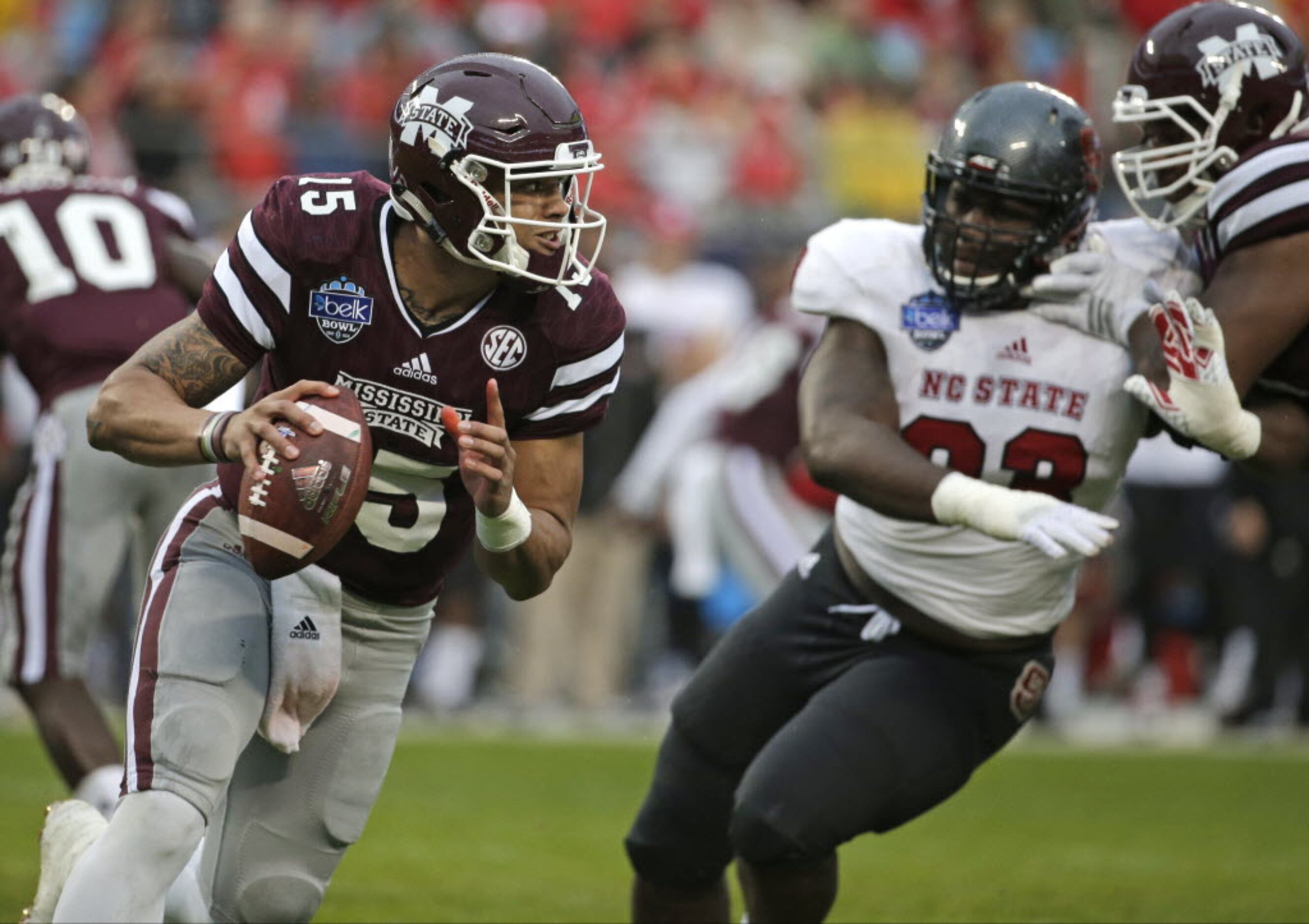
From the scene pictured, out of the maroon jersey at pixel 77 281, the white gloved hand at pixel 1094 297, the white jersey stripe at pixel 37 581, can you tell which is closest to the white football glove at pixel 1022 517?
the white gloved hand at pixel 1094 297

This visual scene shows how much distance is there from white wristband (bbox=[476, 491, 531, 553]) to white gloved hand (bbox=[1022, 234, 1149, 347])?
1.27 metres

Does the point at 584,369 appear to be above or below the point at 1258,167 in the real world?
below

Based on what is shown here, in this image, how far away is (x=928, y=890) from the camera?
233 inches

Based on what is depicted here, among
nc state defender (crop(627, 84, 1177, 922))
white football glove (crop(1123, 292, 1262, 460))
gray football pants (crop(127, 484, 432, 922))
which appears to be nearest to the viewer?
gray football pants (crop(127, 484, 432, 922))

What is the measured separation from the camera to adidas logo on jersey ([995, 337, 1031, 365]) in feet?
13.5

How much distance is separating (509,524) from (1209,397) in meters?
1.38

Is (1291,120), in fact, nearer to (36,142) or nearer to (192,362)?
(192,362)

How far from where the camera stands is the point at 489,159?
3.51m

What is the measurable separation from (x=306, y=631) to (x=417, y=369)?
1.70ft

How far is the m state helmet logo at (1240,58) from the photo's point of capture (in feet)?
13.6

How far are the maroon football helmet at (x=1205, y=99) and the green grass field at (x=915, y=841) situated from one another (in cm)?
224

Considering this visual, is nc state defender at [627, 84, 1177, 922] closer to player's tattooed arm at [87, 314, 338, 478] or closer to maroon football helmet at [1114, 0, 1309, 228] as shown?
maroon football helmet at [1114, 0, 1309, 228]

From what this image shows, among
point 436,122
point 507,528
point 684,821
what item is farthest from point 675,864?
point 436,122

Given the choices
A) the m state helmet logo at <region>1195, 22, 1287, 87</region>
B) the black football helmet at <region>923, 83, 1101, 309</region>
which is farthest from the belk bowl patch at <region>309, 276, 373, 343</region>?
the m state helmet logo at <region>1195, 22, 1287, 87</region>
